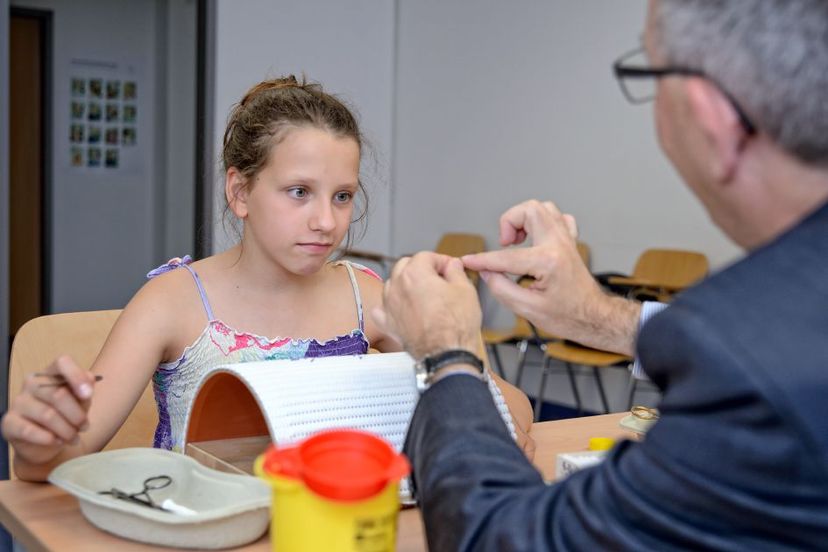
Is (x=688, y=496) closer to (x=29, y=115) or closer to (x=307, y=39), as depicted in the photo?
(x=307, y=39)

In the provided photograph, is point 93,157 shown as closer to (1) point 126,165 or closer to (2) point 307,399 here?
(1) point 126,165

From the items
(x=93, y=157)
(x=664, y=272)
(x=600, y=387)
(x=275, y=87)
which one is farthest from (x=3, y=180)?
(x=275, y=87)

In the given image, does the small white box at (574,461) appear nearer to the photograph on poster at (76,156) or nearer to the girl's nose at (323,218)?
the girl's nose at (323,218)

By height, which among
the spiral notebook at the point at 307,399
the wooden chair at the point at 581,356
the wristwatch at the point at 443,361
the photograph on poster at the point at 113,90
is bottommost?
the wooden chair at the point at 581,356

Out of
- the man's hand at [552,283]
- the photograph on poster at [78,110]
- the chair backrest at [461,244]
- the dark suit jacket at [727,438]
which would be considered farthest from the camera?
the photograph on poster at [78,110]

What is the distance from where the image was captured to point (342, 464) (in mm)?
905

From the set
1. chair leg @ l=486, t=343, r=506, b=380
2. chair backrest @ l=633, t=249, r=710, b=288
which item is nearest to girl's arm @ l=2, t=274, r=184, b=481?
chair backrest @ l=633, t=249, r=710, b=288

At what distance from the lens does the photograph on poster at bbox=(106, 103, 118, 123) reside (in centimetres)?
757

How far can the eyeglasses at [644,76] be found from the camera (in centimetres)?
79

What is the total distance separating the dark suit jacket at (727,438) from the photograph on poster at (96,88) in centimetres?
734

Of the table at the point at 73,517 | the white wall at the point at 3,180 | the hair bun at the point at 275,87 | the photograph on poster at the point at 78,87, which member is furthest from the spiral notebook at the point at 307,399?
the photograph on poster at the point at 78,87

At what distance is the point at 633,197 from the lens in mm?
5285

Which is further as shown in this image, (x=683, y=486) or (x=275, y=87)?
(x=275, y=87)

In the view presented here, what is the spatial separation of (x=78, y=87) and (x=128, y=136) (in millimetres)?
530
